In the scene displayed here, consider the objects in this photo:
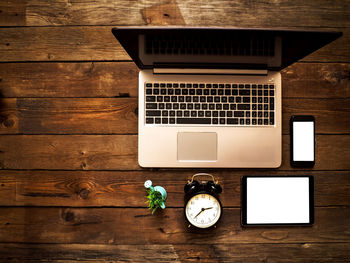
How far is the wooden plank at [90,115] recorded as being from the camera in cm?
102

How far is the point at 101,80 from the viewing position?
1.02 metres

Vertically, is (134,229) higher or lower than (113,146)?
lower

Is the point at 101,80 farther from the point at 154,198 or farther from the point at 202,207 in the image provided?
the point at 202,207

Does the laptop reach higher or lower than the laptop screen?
lower

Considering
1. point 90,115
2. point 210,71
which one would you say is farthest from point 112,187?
point 210,71

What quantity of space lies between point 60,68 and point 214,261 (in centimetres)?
105

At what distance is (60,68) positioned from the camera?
3.37ft

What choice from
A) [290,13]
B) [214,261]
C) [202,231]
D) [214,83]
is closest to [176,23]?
[214,83]

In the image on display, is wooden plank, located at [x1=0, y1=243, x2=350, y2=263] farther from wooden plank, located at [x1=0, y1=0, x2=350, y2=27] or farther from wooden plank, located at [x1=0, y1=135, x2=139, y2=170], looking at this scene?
wooden plank, located at [x1=0, y1=0, x2=350, y2=27]

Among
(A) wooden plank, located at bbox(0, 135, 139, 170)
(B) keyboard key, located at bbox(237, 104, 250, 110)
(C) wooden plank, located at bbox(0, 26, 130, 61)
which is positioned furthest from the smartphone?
(C) wooden plank, located at bbox(0, 26, 130, 61)

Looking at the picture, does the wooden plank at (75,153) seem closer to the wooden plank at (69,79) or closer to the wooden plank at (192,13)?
the wooden plank at (69,79)

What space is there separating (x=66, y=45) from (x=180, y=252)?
101 cm

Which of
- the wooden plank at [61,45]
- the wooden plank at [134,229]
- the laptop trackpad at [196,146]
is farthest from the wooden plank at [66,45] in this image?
the wooden plank at [134,229]

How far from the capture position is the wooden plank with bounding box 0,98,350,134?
40.0 inches
